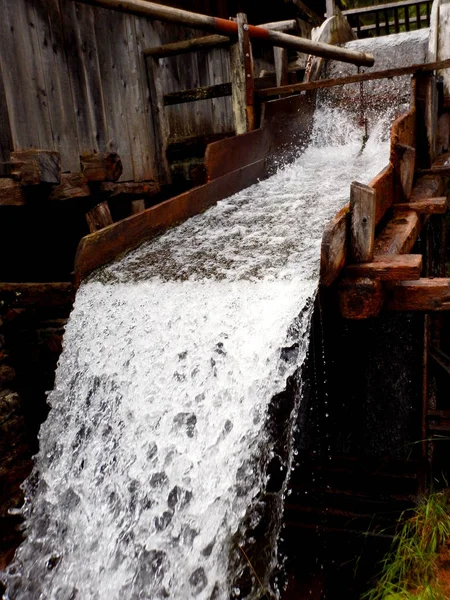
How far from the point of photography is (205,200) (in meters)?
4.32

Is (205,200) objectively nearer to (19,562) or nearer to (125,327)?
(125,327)

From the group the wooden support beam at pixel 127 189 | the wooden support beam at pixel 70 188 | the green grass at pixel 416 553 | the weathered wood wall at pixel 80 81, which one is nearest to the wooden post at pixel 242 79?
the weathered wood wall at pixel 80 81

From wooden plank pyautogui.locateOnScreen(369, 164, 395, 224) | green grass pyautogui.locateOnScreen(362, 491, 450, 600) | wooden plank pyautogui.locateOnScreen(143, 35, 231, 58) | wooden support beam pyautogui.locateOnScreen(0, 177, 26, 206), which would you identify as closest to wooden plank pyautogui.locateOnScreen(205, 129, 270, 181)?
wooden plank pyautogui.locateOnScreen(143, 35, 231, 58)

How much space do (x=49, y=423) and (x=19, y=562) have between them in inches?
30.2

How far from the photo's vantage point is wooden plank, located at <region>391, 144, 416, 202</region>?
3535mm

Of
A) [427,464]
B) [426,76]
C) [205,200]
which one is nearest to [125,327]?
[205,200]

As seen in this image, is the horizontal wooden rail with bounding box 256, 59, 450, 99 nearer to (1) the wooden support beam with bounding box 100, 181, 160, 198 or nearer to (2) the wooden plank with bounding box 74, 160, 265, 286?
(2) the wooden plank with bounding box 74, 160, 265, 286

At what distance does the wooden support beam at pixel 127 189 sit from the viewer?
130 inches

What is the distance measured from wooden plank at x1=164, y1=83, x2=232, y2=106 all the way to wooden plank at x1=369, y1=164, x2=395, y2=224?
2.41 metres

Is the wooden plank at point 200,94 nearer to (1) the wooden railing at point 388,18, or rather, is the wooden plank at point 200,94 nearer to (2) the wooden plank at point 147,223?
(2) the wooden plank at point 147,223

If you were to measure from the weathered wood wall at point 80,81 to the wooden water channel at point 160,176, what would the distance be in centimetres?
1

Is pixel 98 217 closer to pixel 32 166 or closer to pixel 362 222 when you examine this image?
pixel 32 166

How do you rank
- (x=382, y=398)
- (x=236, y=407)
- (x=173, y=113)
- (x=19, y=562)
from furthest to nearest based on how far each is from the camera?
(x=173, y=113) → (x=382, y=398) → (x=19, y=562) → (x=236, y=407)

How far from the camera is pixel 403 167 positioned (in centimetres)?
356
